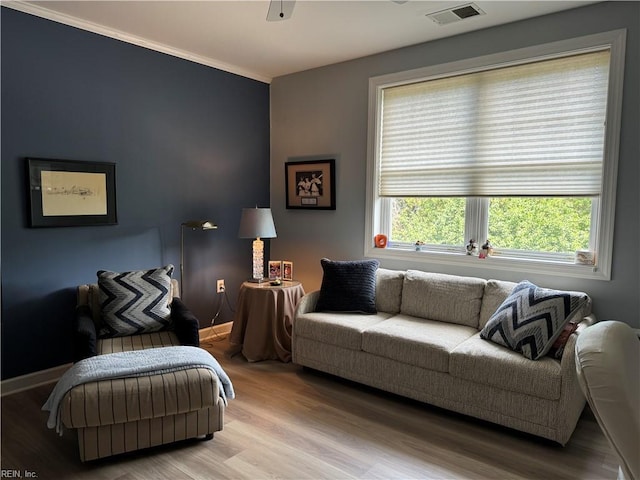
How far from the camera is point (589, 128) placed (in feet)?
9.80

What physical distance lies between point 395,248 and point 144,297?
2099 mm

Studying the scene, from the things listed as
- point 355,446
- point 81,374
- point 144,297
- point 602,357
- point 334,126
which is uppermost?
point 334,126

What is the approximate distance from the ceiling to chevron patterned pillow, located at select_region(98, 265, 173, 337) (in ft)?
5.98

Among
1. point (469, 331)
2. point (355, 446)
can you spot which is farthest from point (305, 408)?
point (469, 331)

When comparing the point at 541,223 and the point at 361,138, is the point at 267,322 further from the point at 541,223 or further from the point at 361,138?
the point at 541,223

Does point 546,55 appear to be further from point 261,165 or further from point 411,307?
point 261,165

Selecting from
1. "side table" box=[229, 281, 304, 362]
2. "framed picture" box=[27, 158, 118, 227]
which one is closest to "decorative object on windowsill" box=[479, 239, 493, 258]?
"side table" box=[229, 281, 304, 362]

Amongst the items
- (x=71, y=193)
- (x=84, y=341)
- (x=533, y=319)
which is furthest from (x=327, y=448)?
(x=71, y=193)

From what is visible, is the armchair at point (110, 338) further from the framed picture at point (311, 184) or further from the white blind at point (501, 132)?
the white blind at point (501, 132)

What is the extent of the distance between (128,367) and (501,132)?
2.98 m

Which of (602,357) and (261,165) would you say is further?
(261,165)

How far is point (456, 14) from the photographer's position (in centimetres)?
304

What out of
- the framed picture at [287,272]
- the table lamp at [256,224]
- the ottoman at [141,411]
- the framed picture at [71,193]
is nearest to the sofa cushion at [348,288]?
the framed picture at [287,272]

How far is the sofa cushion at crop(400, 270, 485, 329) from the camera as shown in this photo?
3.22 metres
